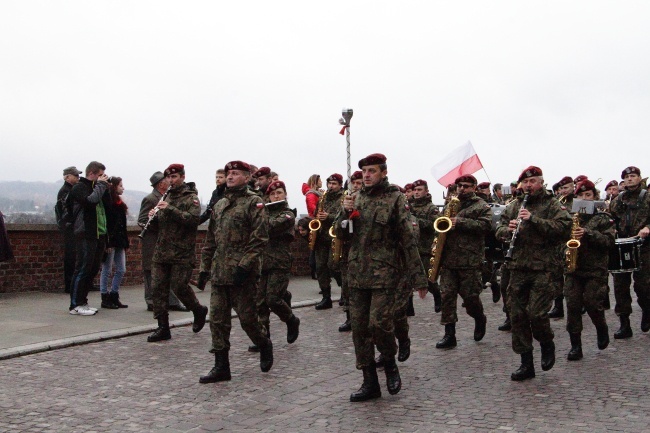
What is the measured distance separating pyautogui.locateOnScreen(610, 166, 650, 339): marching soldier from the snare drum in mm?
438

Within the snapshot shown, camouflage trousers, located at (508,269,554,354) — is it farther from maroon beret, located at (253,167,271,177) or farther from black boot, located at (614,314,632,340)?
maroon beret, located at (253,167,271,177)

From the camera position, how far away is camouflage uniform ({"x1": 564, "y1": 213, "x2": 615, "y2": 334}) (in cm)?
917

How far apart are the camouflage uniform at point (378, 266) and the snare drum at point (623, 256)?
147 inches

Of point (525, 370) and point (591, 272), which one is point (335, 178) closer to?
point (591, 272)

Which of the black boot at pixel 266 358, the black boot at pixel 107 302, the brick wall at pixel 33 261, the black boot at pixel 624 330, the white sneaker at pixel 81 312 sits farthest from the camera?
the brick wall at pixel 33 261

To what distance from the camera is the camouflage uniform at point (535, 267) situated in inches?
312

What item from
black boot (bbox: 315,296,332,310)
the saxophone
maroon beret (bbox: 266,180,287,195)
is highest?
maroon beret (bbox: 266,180,287,195)

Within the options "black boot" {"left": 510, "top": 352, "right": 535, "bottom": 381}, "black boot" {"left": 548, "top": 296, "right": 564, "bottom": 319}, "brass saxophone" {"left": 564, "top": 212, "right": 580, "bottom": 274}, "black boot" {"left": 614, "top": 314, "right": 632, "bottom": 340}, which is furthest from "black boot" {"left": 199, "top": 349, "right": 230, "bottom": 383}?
"black boot" {"left": 548, "top": 296, "right": 564, "bottom": 319}

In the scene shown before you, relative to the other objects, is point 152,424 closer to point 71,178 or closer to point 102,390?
point 102,390

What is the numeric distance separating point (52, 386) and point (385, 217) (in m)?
3.38

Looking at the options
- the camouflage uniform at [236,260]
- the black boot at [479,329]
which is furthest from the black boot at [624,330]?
the camouflage uniform at [236,260]

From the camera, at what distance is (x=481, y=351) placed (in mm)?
9406

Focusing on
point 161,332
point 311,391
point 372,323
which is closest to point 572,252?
point 372,323

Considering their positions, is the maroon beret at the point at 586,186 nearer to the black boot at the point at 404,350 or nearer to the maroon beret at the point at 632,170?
the maroon beret at the point at 632,170
